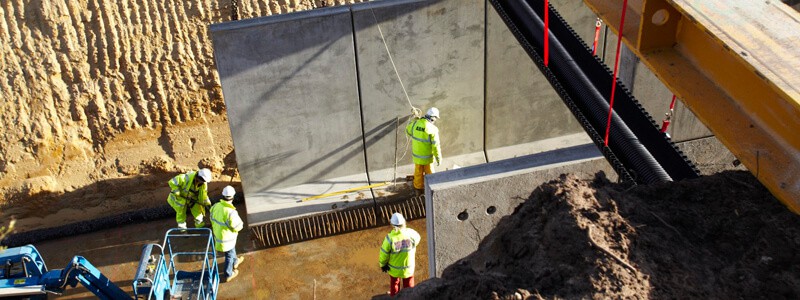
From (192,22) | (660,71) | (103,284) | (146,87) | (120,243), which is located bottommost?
(120,243)

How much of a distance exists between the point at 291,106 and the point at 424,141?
186 cm

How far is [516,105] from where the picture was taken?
1085 centimetres

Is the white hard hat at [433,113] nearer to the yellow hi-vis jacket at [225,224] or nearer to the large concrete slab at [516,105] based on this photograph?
the large concrete slab at [516,105]

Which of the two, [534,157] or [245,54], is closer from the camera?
[534,157]

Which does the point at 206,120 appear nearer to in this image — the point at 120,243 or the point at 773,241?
the point at 120,243

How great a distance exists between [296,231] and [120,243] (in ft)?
8.65

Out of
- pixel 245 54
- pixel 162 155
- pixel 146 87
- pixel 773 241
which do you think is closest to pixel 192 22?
pixel 146 87

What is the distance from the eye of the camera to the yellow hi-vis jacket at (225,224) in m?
9.23

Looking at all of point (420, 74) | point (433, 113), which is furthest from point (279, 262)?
point (420, 74)

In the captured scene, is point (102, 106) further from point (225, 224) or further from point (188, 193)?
point (225, 224)

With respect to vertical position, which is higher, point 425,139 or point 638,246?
point 638,246

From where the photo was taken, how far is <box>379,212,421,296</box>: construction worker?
8.30 m

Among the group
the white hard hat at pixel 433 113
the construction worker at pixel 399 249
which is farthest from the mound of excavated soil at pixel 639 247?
the white hard hat at pixel 433 113

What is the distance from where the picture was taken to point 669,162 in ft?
18.0
